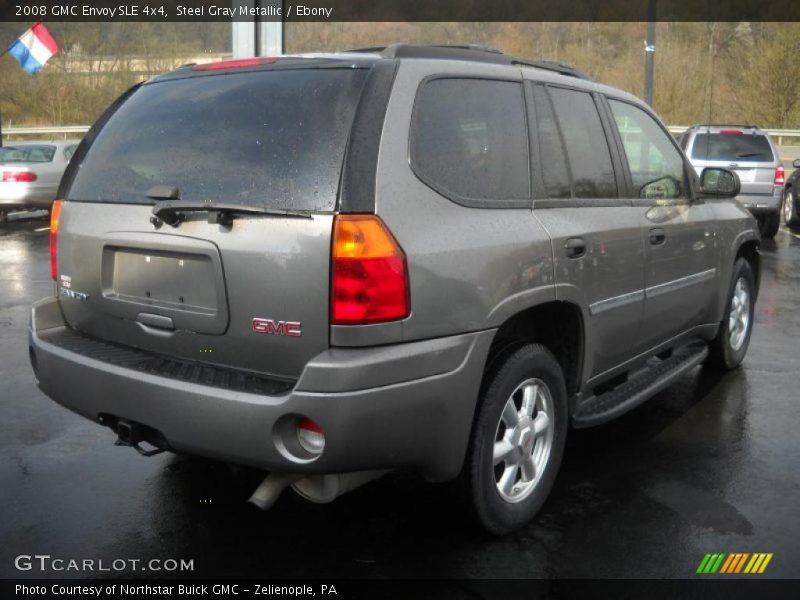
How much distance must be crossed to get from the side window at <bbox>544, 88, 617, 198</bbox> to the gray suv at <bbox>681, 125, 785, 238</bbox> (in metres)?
10.6

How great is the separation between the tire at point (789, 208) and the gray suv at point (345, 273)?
527 inches

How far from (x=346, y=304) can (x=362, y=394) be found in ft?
0.96

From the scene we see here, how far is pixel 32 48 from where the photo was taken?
2045cm


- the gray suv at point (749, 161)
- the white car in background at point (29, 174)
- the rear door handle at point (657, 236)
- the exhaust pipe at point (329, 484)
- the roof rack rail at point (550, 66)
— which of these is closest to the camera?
the exhaust pipe at point (329, 484)

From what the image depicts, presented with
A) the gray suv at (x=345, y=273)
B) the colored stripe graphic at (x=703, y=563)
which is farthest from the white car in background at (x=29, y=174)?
the colored stripe graphic at (x=703, y=563)

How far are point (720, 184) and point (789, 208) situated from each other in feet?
39.8

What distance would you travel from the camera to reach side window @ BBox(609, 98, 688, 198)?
4398 millimetres

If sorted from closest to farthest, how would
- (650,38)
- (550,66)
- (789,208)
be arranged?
(550,66), (789,208), (650,38)

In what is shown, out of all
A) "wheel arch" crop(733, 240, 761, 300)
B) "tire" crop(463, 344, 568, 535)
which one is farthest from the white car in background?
"tire" crop(463, 344, 568, 535)

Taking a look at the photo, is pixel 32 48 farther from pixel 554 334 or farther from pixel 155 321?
pixel 554 334

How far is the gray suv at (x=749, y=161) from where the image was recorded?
14.1m

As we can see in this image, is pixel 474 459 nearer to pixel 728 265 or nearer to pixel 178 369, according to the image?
pixel 178 369

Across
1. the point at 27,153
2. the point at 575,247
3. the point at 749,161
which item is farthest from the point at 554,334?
the point at 27,153

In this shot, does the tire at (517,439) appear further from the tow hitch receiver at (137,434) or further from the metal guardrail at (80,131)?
the metal guardrail at (80,131)
